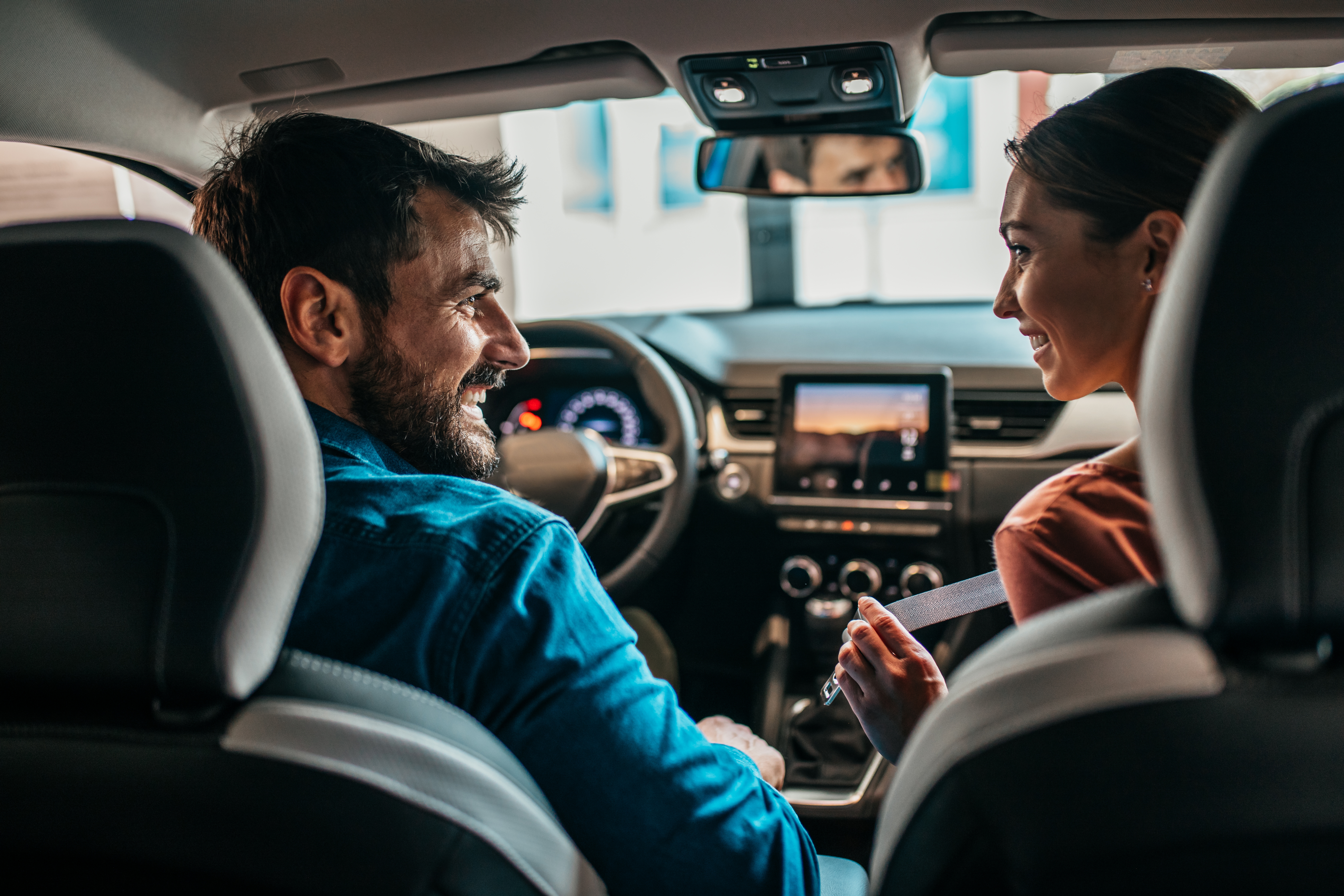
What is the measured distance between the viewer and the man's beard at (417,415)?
55.5 inches

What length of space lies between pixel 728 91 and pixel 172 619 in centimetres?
Answer: 142

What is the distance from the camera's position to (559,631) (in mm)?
1023

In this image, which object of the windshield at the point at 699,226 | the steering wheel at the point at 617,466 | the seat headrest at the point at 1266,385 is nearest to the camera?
the seat headrest at the point at 1266,385

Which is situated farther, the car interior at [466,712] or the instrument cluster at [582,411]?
the instrument cluster at [582,411]

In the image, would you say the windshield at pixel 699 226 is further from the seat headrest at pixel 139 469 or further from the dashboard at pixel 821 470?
the seat headrest at pixel 139 469

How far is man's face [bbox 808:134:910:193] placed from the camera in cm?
207

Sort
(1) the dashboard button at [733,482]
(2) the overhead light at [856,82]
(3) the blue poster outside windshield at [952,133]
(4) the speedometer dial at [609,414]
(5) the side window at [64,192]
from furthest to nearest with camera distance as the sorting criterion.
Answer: (3) the blue poster outside windshield at [952,133]
(5) the side window at [64,192]
(4) the speedometer dial at [609,414]
(1) the dashboard button at [733,482]
(2) the overhead light at [856,82]

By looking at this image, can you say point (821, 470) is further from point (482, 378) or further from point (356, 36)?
point (356, 36)

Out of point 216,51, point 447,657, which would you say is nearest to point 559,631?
point 447,657

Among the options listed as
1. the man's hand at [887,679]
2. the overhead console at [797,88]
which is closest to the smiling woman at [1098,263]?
the man's hand at [887,679]

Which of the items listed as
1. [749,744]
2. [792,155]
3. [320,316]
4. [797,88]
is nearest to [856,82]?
[797,88]

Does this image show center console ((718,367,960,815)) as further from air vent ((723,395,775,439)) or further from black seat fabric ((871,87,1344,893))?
black seat fabric ((871,87,1344,893))

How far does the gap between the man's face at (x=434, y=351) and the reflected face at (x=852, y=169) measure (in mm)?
885

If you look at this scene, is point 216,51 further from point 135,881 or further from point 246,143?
point 135,881
